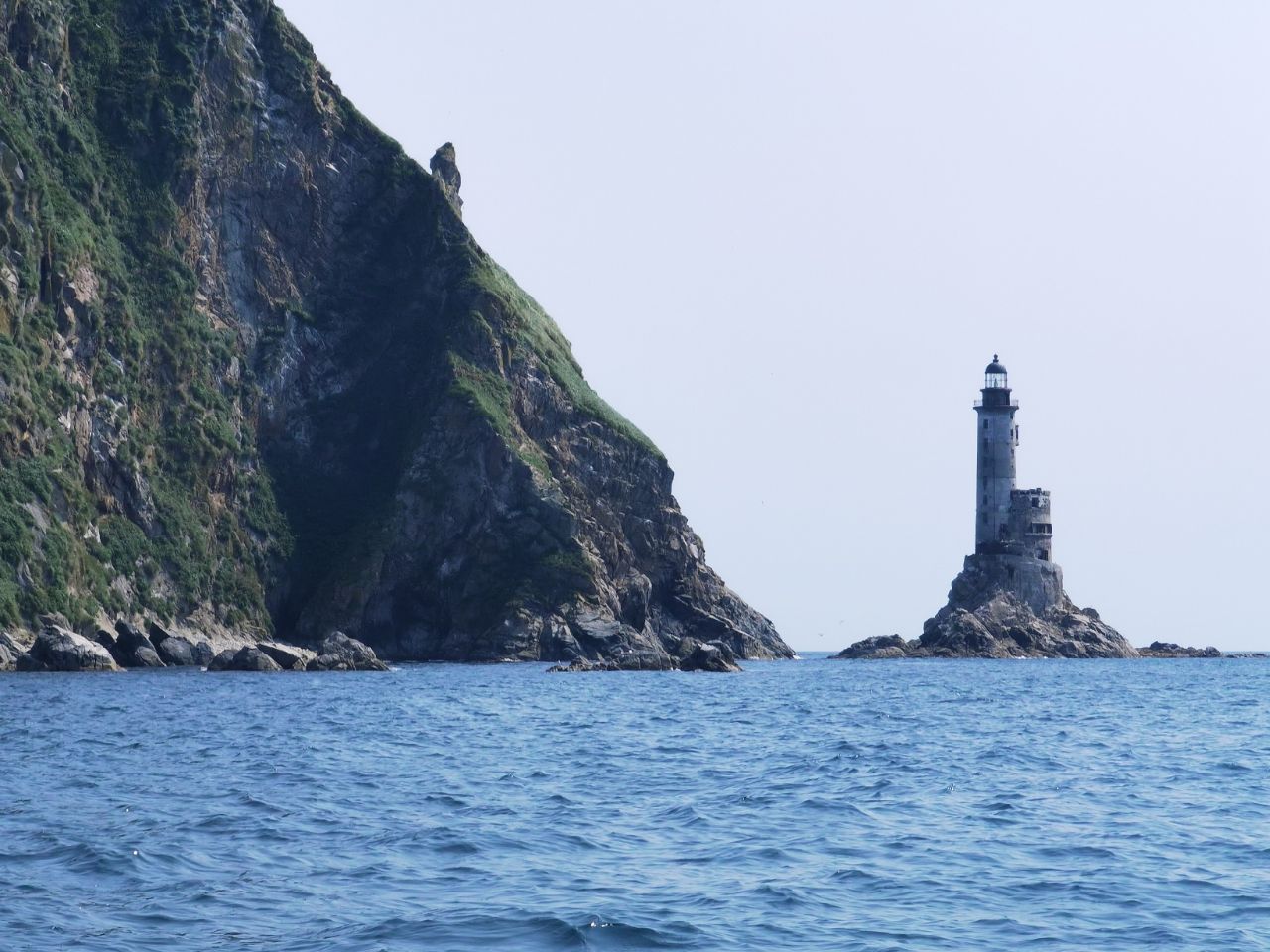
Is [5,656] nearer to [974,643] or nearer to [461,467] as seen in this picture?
[461,467]

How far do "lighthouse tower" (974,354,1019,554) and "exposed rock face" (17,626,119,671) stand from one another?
10440 cm

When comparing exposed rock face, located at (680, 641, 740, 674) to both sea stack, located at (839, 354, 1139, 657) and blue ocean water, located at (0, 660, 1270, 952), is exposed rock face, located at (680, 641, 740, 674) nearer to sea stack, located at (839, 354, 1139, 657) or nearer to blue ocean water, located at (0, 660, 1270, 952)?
sea stack, located at (839, 354, 1139, 657)

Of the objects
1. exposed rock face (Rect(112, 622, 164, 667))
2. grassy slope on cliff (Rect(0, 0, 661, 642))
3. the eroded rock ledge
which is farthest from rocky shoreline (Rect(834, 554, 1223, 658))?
exposed rock face (Rect(112, 622, 164, 667))

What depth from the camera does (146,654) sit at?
106438 mm

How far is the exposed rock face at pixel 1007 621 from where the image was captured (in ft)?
556

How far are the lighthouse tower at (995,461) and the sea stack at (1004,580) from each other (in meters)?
0.10

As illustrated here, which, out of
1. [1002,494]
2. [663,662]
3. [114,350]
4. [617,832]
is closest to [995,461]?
[1002,494]

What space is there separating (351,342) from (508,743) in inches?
4591

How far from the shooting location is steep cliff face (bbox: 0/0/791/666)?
131 m

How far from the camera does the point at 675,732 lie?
58.8 meters

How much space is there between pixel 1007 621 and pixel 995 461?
673 inches

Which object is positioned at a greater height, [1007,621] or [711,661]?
[1007,621]

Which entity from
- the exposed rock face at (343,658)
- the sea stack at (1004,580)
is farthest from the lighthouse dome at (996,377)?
the exposed rock face at (343,658)

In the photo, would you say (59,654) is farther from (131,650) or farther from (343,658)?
(343,658)
